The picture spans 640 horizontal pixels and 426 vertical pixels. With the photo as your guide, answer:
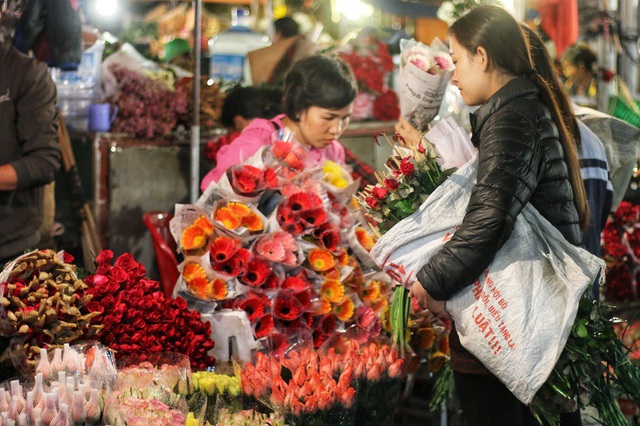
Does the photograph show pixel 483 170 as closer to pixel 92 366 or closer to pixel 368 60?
pixel 92 366

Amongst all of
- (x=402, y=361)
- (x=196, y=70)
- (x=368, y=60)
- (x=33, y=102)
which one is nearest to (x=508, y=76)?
(x=402, y=361)

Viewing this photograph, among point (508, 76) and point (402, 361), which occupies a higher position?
point (508, 76)

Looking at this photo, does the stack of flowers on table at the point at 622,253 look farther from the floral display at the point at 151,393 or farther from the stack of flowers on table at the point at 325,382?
the floral display at the point at 151,393

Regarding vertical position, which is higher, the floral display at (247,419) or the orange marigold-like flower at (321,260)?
the floral display at (247,419)


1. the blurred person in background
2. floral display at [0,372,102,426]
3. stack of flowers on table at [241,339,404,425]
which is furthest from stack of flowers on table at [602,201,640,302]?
floral display at [0,372,102,426]

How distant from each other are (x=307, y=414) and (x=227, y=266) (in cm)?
104

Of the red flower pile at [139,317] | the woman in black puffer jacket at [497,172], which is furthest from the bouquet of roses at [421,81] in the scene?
the red flower pile at [139,317]

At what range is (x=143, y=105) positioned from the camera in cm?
529

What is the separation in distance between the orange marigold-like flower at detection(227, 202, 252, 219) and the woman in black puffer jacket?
0.91 m

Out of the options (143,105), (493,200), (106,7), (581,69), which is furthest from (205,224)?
(106,7)

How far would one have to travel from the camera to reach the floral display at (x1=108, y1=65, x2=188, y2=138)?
207 inches

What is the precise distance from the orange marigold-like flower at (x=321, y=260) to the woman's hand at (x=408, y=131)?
555 millimetres

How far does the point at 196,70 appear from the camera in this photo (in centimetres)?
498

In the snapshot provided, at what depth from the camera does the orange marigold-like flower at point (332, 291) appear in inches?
145
